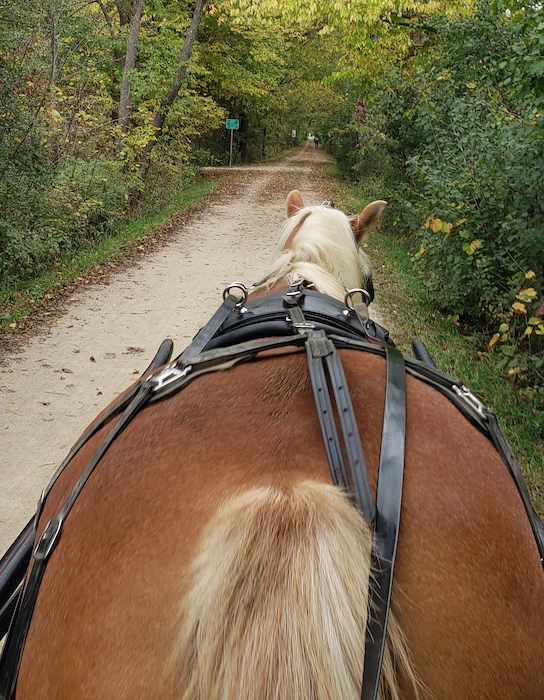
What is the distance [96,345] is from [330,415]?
17.4 ft

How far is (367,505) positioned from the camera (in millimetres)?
1148

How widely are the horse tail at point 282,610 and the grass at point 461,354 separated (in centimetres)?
291

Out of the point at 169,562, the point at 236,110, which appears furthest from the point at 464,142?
the point at 236,110

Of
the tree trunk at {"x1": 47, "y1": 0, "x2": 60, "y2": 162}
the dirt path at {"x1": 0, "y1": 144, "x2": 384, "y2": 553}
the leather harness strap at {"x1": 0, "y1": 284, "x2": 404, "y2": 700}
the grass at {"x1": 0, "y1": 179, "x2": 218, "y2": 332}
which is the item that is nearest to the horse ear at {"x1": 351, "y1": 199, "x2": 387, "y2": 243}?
the leather harness strap at {"x1": 0, "y1": 284, "x2": 404, "y2": 700}

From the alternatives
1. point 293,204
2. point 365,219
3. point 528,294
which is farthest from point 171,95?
point 365,219

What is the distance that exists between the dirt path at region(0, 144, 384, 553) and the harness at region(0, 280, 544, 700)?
7.20 feet

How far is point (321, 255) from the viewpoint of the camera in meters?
2.50

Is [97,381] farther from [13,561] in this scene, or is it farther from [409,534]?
[409,534]

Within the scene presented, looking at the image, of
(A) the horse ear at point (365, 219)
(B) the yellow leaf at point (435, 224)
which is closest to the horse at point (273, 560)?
(A) the horse ear at point (365, 219)

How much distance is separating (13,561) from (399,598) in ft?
4.11

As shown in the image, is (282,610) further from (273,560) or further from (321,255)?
(321,255)

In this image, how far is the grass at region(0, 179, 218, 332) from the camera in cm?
695

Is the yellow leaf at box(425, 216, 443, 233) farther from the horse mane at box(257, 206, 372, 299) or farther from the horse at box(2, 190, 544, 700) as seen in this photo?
the horse at box(2, 190, 544, 700)

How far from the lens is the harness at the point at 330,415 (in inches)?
43.6
